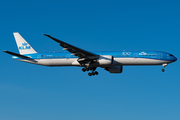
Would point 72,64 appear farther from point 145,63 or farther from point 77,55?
point 145,63

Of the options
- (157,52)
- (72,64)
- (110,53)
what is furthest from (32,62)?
(157,52)

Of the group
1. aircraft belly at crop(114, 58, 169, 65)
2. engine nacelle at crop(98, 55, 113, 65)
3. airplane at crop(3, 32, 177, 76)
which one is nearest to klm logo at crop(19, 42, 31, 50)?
airplane at crop(3, 32, 177, 76)

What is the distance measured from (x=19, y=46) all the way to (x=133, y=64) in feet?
75.3

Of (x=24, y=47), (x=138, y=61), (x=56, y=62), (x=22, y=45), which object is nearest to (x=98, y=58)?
(x=138, y=61)

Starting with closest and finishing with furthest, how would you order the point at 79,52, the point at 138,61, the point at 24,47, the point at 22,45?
the point at 79,52 → the point at 138,61 → the point at 24,47 → the point at 22,45

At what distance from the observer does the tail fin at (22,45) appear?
54812mm

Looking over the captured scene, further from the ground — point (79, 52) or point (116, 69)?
point (79, 52)

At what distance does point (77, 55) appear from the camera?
159ft

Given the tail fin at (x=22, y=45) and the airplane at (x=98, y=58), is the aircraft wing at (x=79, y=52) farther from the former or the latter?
the tail fin at (x=22, y=45)

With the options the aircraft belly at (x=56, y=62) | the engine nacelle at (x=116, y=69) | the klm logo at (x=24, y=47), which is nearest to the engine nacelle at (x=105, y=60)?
the aircraft belly at (x=56, y=62)

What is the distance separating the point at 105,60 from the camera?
47.6 metres

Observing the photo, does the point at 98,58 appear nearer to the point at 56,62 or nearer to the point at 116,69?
the point at 116,69

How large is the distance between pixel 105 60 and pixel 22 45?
60.0 ft

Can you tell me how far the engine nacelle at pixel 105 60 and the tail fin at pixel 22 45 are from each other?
1406cm
